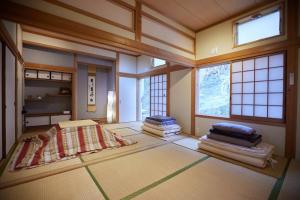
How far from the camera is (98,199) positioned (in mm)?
1463

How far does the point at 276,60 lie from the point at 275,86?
49 cm

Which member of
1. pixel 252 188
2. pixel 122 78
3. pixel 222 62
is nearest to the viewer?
pixel 252 188

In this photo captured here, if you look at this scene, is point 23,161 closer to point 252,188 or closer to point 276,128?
point 252,188

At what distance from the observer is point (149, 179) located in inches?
72.4

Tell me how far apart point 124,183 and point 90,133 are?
5.55 feet

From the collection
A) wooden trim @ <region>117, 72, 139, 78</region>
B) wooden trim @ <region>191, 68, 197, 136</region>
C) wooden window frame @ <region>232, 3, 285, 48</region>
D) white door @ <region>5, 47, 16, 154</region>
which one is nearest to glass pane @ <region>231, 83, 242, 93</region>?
wooden window frame @ <region>232, 3, 285, 48</region>

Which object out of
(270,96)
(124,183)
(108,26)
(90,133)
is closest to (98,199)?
(124,183)

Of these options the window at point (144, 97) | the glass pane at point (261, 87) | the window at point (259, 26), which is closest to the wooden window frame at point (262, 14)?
the window at point (259, 26)

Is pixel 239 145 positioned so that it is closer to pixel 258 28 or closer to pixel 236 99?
pixel 236 99

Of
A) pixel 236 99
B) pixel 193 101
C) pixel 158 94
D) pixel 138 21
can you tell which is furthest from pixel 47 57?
pixel 236 99

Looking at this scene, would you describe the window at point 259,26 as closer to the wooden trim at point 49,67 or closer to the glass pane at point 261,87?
the glass pane at point 261,87

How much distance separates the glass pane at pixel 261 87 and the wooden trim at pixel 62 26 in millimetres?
2257

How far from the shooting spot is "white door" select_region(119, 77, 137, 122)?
19.7ft

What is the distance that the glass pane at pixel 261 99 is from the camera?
282cm
